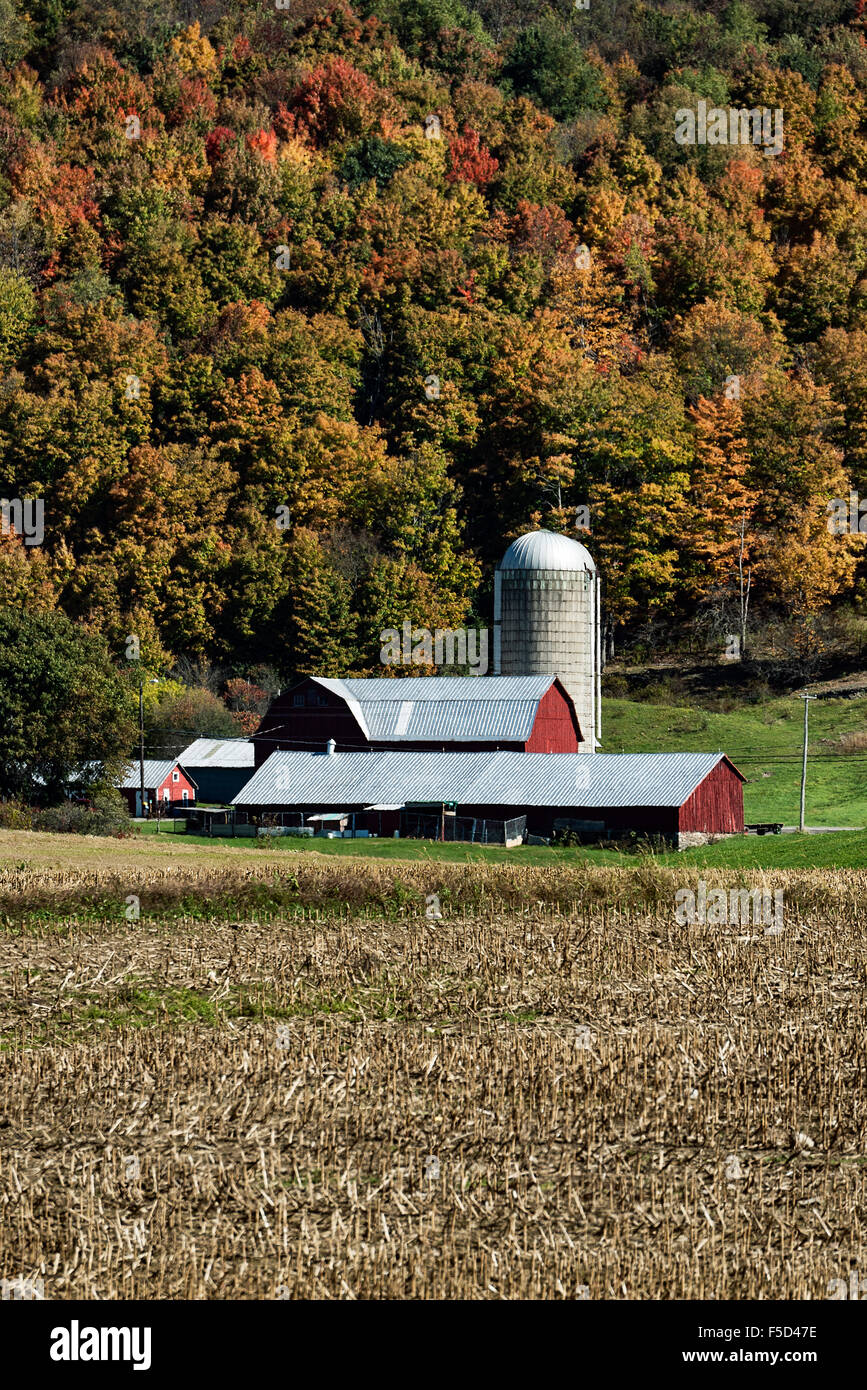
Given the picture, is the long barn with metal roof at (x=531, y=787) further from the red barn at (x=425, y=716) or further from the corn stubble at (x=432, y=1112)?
the corn stubble at (x=432, y=1112)

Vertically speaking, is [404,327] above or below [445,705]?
above

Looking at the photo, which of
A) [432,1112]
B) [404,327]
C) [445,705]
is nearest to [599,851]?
[445,705]

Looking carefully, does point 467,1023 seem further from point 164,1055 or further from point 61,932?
point 61,932

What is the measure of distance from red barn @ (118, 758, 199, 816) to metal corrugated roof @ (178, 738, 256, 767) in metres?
0.68

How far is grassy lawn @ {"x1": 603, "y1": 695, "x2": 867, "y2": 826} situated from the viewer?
204 ft

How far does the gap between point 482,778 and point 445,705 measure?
9.10m

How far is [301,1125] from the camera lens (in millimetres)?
17188

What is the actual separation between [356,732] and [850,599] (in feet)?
88.7

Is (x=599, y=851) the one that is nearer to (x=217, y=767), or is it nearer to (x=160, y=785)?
(x=160, y=785)

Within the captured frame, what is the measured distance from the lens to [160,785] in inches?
2990

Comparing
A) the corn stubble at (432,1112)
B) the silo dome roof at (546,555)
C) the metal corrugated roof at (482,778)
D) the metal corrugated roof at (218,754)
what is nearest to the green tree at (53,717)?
the metal corrugated roof at (482,778)

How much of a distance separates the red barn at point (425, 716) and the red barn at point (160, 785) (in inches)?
168

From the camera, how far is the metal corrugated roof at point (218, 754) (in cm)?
7781

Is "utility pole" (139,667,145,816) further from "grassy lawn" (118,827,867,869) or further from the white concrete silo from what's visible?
the white concrete silo
